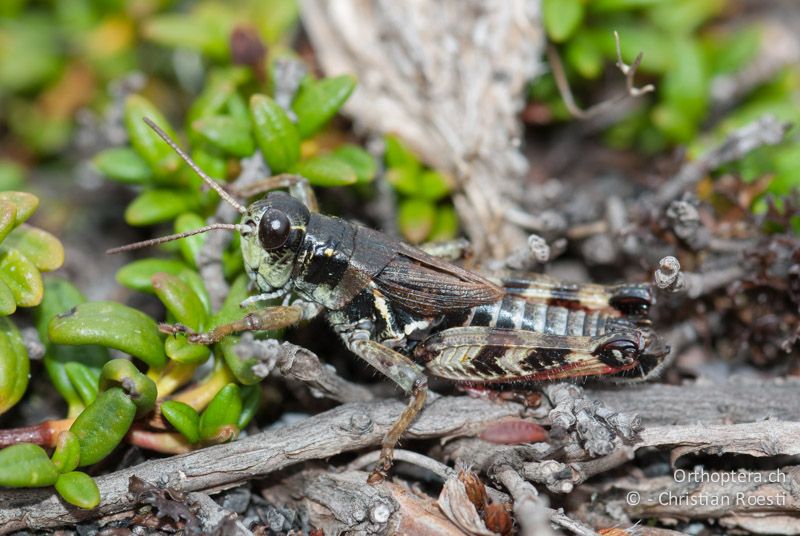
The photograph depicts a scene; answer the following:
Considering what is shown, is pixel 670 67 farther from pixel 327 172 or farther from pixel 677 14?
pixel 327 172

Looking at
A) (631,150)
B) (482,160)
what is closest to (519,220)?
(482,160)

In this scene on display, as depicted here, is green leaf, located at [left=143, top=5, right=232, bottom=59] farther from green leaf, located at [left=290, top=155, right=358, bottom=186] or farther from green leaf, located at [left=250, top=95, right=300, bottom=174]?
green leaf, located at [left=290, top=155, right=358, bottom=186]

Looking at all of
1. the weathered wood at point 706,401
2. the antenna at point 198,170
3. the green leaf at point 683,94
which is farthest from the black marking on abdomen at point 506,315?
the green leaf at point 683,94

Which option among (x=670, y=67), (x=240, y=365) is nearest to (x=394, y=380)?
(x=240, y=365)

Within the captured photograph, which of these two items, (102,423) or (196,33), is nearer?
(102,423)

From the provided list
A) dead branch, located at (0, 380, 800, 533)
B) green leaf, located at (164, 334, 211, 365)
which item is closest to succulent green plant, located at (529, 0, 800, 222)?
dead branch, located at (0, 380, 800, 533)
